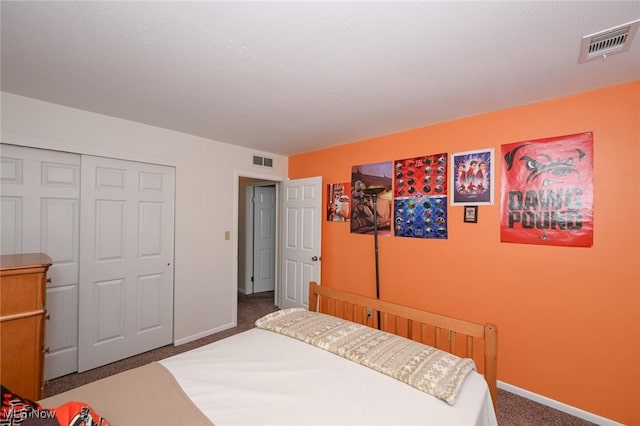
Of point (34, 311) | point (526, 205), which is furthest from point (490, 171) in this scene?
point (34, 311)

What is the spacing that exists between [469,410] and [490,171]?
1890mm

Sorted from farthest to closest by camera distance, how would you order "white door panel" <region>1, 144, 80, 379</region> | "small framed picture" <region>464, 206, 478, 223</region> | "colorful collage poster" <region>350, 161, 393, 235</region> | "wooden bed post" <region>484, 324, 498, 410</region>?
1. "colorful collage poster" <region>350, 161, 393, 235</region>
2. "small framed picture" <region>464, 206, 478, 223</region>
3. "white door panel" <region>1, 144, 80, 379</region>
4. "wooden bed post" <region>484, 324, 498, 410</region>

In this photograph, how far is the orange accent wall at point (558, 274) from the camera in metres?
1.87

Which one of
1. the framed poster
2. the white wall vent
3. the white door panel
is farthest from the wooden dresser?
the framed poster

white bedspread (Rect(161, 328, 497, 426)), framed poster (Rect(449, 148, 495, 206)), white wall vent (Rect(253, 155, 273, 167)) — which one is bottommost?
white bedspread (Rect(161, 328, 497, 426))

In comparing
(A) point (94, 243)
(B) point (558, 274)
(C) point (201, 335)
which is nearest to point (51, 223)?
(A) point (94, 243)

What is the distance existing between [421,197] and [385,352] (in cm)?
170

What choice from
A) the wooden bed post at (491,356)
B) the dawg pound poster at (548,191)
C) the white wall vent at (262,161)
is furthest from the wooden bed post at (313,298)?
the white wall vent at (262,161)

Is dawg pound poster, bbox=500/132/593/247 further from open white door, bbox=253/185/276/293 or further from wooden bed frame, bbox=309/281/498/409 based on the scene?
open white door, bbox=253/185/276/293

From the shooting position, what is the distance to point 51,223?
2.42m

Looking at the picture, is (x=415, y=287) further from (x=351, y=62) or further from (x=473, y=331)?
(x=351, y=62)

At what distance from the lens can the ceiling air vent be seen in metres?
1.35

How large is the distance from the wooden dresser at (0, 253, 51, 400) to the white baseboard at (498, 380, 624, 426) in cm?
337

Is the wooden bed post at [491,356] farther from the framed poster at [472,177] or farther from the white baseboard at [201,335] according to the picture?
the white baseboard at [201,335]
